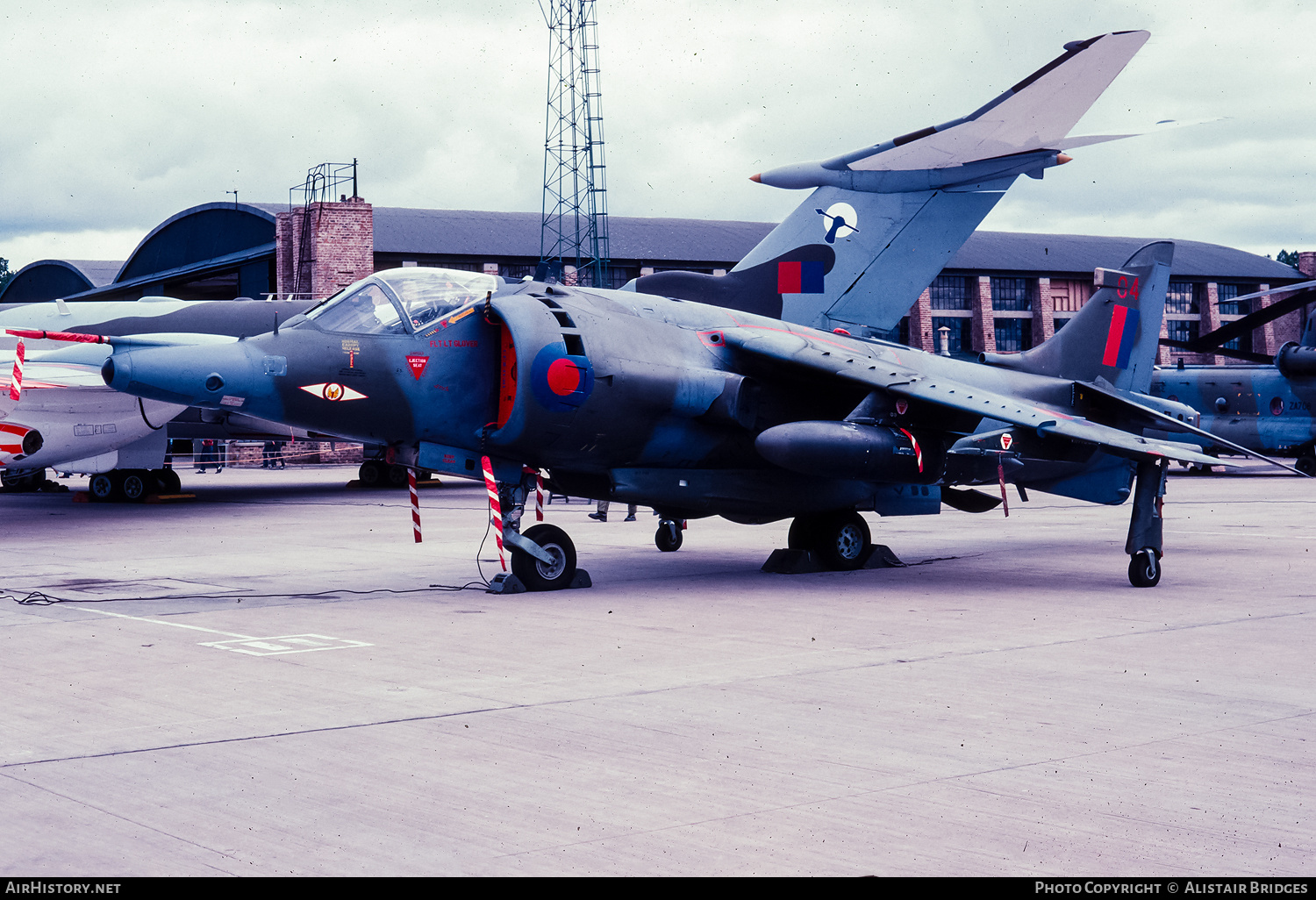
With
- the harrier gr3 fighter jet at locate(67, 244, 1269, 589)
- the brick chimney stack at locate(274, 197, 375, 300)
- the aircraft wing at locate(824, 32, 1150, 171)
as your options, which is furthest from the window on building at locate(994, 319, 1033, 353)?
the harrier gr3 fighter jet at locate(67, 244, 1269, 589)

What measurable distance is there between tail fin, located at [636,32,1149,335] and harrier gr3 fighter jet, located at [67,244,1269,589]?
1.31 meters

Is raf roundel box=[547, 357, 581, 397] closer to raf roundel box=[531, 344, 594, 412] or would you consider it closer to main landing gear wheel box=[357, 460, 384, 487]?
raf roundel box=[531, 344, 594, 412]

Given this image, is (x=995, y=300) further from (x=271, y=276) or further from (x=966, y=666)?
(x=966, y=666)

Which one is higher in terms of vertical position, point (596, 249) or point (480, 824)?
point (596, 249)

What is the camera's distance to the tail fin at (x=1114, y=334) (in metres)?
15.7

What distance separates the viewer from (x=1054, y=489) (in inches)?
612

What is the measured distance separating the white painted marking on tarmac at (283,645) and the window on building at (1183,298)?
5666cm

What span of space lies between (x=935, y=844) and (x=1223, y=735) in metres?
2.40

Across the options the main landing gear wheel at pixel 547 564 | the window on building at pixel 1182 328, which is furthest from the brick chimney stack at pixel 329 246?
the window on building at pixel 1182 328

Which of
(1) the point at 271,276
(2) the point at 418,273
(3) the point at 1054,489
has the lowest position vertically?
(3) the point at 1054,489

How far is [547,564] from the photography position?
11836 mm

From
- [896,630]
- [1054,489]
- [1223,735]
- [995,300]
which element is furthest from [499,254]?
[1223,735]

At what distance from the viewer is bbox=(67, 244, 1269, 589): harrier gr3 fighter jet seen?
11125mm

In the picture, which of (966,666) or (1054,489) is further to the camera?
(1054,489)
